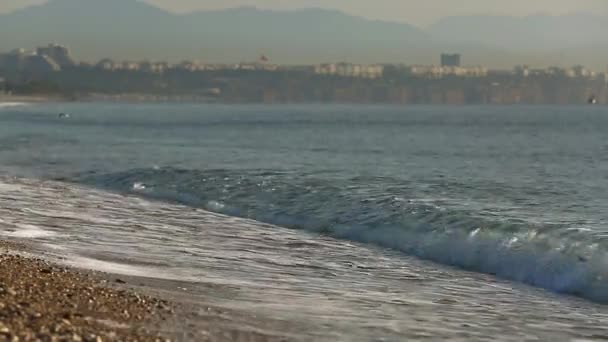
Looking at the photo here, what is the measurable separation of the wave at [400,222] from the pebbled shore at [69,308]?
6.62m

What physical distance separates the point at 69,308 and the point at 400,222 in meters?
12.3

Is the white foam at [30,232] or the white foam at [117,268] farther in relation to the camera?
the white foam at [30,232]

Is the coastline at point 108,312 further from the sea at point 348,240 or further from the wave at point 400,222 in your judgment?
the wave at point 400,222

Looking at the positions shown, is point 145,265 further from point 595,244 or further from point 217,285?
point 595,244

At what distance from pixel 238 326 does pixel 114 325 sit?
1493 millimetres

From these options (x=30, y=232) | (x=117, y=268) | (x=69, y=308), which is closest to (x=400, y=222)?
(x=30, y=232)

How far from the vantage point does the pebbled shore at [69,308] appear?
942 cm

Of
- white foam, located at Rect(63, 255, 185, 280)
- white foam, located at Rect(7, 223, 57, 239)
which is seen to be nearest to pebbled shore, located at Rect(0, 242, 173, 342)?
white foam, located at Rect(63, 255, 185, 280)

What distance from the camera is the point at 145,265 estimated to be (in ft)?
51.4

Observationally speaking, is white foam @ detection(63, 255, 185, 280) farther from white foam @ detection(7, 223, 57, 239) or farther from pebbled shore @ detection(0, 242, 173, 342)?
white foam @ detection(7, 223, 57, 239)

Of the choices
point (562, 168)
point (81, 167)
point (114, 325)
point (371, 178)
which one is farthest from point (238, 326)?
point (562, 168)

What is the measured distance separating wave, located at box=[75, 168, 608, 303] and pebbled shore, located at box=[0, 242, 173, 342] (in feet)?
21.7

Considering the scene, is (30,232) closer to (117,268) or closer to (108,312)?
(117,268)

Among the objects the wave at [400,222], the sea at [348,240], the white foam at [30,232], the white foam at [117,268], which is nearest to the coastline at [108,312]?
the sea at [348,240]
